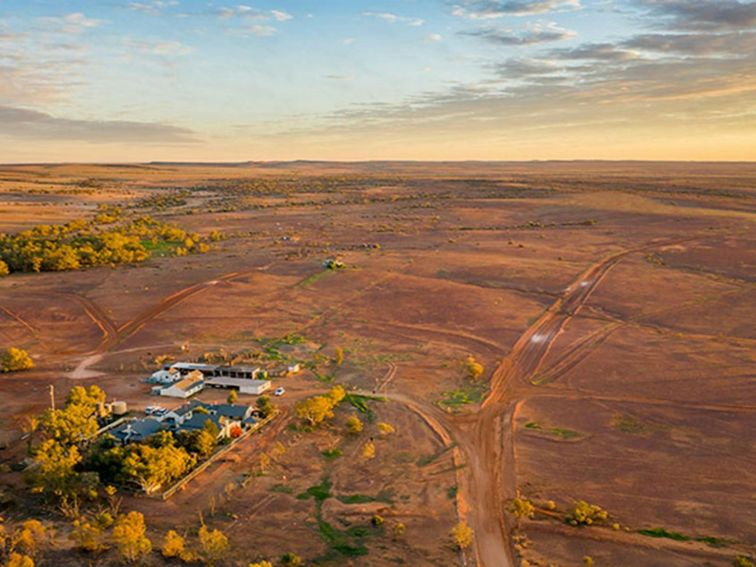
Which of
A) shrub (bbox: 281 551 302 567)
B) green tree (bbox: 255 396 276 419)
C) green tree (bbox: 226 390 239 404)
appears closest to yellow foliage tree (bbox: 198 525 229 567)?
shrub (bbox: 281 551 302 567)

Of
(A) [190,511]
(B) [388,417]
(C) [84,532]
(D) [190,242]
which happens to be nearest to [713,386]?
(B) [388,417]

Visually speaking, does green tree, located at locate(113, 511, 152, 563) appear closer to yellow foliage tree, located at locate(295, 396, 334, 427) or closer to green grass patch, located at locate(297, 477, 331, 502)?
green grass patch, located at locate(297, 477, 331, 502)

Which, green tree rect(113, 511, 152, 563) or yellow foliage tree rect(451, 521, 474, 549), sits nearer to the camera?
green tree rect(113, 511, 152, 563)

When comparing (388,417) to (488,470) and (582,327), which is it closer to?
(488,470)

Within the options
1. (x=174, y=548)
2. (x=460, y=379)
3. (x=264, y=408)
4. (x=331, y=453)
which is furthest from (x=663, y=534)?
(x=264, y=408)

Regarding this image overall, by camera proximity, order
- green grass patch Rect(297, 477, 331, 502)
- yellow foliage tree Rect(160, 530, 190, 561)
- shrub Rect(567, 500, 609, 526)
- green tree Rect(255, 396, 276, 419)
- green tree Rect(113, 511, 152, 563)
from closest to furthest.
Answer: green tree Rect(113, 511, 152, 563) → yellow foliage tree Rect(160, 530, 190, 561) → shrub Rect(567, 500, 609, 526) → green grass patch Rect(297, 477, 331, 502) → green tree Rect(255, 396, 276, 419)

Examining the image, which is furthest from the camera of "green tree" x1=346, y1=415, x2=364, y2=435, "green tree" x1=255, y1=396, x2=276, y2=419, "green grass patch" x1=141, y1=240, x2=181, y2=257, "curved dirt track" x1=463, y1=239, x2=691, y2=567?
"green grass patch" x1=141, y1=240, x2=181, y2=257

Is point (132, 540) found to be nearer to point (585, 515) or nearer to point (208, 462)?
point (208, 462)
